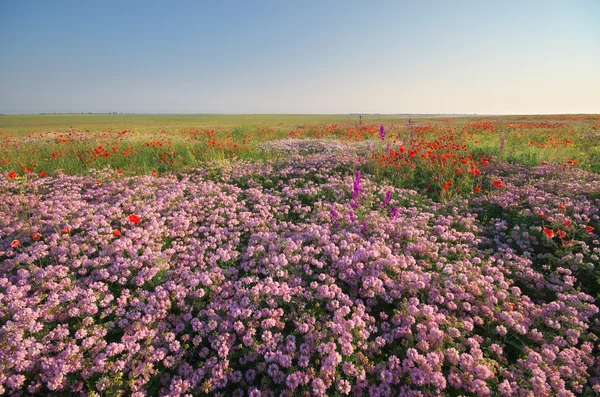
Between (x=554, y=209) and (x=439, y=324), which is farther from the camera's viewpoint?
(x=554, y=209)

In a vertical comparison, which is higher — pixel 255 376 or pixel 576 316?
pixel 576 316

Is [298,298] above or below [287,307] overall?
above

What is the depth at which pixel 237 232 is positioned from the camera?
5.20 metres

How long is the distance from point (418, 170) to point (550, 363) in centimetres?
693

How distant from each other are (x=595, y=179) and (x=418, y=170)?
162 inches

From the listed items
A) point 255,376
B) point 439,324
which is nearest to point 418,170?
point 439,324

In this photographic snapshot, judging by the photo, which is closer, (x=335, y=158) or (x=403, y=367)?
(x=403, y=367)

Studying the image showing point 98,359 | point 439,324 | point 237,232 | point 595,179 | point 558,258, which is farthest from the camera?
point 595,179

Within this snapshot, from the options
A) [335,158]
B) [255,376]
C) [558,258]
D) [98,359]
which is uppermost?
[335,158]

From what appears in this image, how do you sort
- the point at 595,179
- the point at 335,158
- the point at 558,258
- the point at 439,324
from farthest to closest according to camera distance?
the point at 335,158 → the point at 595,179 → the point at 558,258 → the point at 439,324

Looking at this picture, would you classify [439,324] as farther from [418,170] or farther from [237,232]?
[418,170]

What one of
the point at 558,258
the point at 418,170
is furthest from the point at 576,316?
the point at 418,170

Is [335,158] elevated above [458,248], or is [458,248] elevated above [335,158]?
[335,158]

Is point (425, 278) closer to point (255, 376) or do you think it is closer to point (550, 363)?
point (550, 363)
